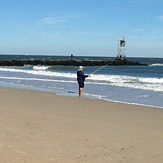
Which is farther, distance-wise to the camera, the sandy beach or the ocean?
the ocean

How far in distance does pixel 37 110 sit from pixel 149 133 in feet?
13.3

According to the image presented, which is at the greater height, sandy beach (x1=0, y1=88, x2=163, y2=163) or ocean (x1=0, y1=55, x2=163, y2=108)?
sandy beach (x1=0, y1=88, x2=163, y2=163)

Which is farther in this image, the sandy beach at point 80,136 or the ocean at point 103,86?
the ocean at point 103,86

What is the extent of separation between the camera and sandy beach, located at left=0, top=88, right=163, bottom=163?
17.9ft

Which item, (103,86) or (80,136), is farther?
(103,86)

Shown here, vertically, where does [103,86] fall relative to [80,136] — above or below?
below

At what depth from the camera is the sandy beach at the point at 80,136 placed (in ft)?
17.9

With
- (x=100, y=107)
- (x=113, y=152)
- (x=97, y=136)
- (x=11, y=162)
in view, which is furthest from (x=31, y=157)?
(x=100, y=107)

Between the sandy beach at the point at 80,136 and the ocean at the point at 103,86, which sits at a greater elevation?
the sandy beach at the point at 80,136

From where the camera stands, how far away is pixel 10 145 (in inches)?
234

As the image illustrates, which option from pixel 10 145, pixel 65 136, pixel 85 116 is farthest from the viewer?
pixel 85 116

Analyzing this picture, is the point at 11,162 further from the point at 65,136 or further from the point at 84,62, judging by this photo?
the point at 84,62

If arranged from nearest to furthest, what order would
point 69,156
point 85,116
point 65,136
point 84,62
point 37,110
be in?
point 69,156
point 65,136
point 85,116
point 37,110
point 84,62

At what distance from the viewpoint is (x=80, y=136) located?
22.2 feet
